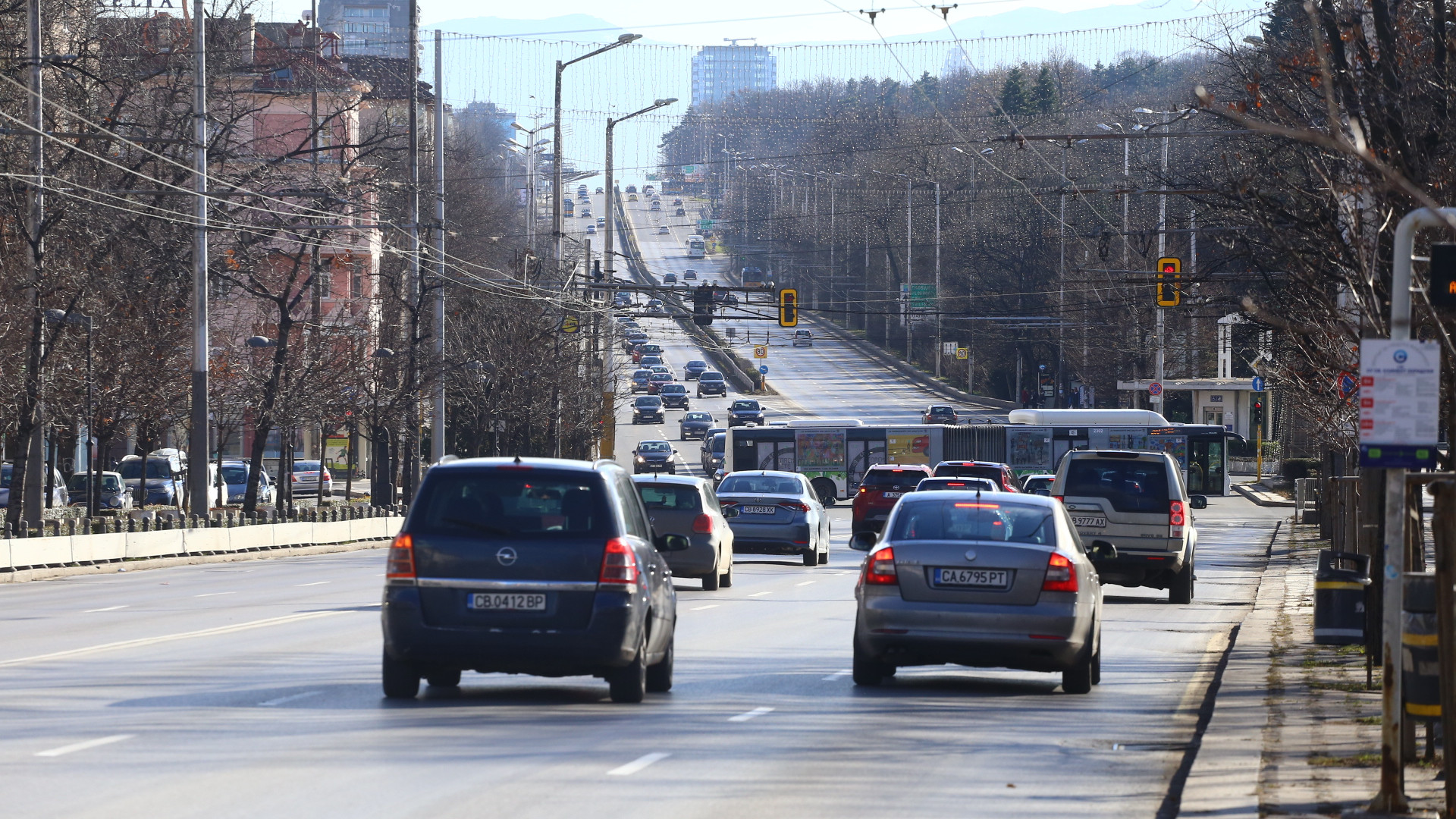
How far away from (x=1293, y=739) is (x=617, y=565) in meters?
4.20

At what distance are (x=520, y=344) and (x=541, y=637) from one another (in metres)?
51.9

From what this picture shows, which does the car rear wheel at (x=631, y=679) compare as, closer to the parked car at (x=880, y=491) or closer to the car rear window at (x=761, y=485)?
the car rear window at (x=761, y=485)

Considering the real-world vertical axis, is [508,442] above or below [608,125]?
below

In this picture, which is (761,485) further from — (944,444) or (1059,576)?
(944,444)

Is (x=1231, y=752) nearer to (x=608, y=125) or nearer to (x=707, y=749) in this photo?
(x=707, y=749)

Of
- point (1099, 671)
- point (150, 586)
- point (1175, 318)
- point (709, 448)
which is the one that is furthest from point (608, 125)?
point (1099, 671)

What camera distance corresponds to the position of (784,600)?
23609 millimetres

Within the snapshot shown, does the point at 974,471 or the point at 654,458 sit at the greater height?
the point at 974,471

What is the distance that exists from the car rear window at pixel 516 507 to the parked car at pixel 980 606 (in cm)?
243

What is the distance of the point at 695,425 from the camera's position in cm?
9394

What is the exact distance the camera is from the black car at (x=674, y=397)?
4237 inches

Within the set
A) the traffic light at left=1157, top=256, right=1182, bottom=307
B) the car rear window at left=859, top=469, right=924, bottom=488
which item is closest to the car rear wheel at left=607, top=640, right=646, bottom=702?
the traffic light at left=1157, top=256, right=1182, bottom=307

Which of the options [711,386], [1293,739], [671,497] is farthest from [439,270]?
[711,386]

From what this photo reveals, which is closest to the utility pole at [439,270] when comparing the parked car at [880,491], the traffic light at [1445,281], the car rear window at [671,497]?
the parked car at [880,491]
